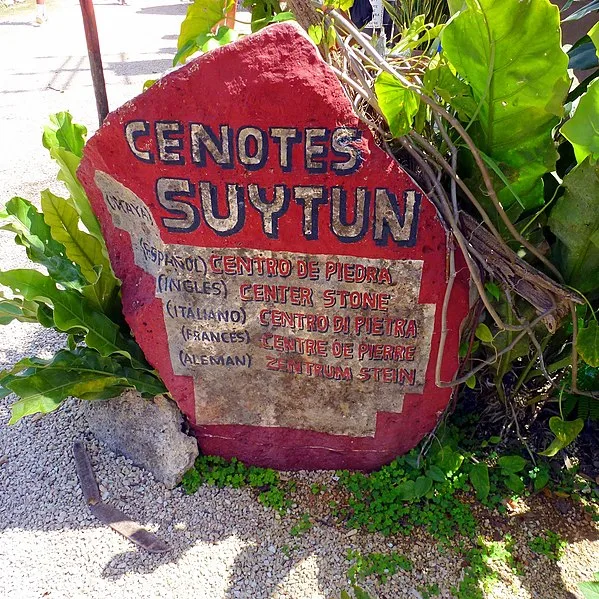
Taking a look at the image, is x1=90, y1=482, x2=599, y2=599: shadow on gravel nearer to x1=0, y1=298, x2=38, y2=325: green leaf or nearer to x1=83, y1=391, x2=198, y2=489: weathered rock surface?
x1=83, y1=391, x2=198, y2=489: weathered rock surface

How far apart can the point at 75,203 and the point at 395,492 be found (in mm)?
1378

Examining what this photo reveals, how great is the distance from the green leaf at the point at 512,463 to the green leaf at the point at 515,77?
82cm

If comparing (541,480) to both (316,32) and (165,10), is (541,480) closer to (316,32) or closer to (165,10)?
(316,32)

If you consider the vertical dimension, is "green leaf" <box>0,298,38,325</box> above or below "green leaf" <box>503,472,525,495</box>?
above

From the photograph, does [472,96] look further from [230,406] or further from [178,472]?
[178,472]

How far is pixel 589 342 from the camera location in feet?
5.28

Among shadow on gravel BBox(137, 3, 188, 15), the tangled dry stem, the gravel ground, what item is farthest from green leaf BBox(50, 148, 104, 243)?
shadow on gravel BBox(137, 3, 188, 15)

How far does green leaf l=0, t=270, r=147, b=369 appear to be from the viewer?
6.13 ft

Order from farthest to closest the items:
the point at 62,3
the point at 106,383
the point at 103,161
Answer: the point at 62,3 < the point at 106,383 < the point at 103,161

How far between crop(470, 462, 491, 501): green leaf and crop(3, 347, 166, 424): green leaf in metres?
1.04

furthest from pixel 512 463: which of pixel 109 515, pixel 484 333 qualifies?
pixel 109 515

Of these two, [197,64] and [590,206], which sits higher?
[197,64]

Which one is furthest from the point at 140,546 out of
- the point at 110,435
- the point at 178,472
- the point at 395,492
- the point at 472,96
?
the point at 472,96

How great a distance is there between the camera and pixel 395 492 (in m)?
1.90
